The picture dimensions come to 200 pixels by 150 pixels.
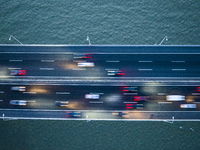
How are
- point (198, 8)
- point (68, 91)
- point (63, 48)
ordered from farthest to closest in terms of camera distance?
point (198, 8), point (63, 48), point (68, 91)

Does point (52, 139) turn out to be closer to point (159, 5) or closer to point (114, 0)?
point (114, 0)

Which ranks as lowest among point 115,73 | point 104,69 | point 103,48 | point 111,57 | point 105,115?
point 105,115

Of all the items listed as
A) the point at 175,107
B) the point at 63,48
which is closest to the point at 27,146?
the point at 63,48

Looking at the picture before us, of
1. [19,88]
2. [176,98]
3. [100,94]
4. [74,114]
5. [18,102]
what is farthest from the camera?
[19,88]

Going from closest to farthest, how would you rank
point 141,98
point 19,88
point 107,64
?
point 141,98 < point 19,88 < point 107,64

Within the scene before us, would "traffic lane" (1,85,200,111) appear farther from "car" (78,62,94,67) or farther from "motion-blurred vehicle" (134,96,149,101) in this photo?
"car" (78,62,94,67)

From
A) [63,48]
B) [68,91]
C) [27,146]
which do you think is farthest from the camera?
[63,48]

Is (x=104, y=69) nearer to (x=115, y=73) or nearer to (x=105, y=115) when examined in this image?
(x=115, y=73)

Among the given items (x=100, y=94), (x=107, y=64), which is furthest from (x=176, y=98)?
(x=107, y=64)

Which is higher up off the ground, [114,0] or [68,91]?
[114,0]
